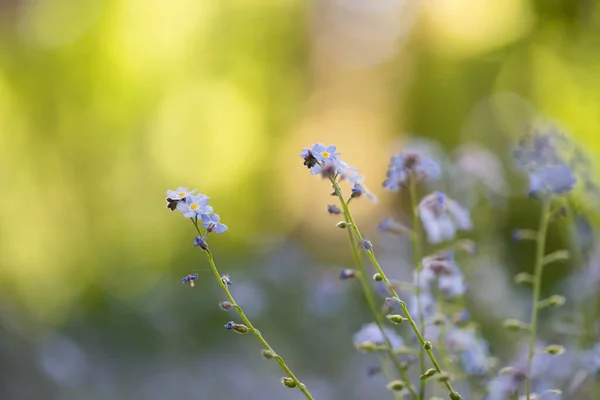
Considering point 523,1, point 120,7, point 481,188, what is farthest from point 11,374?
point 120,7

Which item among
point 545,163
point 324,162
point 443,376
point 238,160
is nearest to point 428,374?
point 443,376

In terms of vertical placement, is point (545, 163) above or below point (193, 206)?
above

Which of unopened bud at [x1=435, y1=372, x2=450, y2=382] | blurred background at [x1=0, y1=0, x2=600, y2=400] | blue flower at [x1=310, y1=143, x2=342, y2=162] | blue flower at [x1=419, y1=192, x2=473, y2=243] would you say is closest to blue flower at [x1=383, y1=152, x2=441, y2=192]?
blue flower at [x1=419, y1=192, x2=473, y2=243]

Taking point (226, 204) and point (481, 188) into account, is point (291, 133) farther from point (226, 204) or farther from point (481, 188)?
point (481, 188)

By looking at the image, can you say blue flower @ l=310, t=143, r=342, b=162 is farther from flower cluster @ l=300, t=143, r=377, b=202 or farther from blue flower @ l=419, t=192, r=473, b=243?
blue flower @ l=419, t=192, r=473, b=243

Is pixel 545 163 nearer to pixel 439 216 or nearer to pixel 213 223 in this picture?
pixel 439 216
